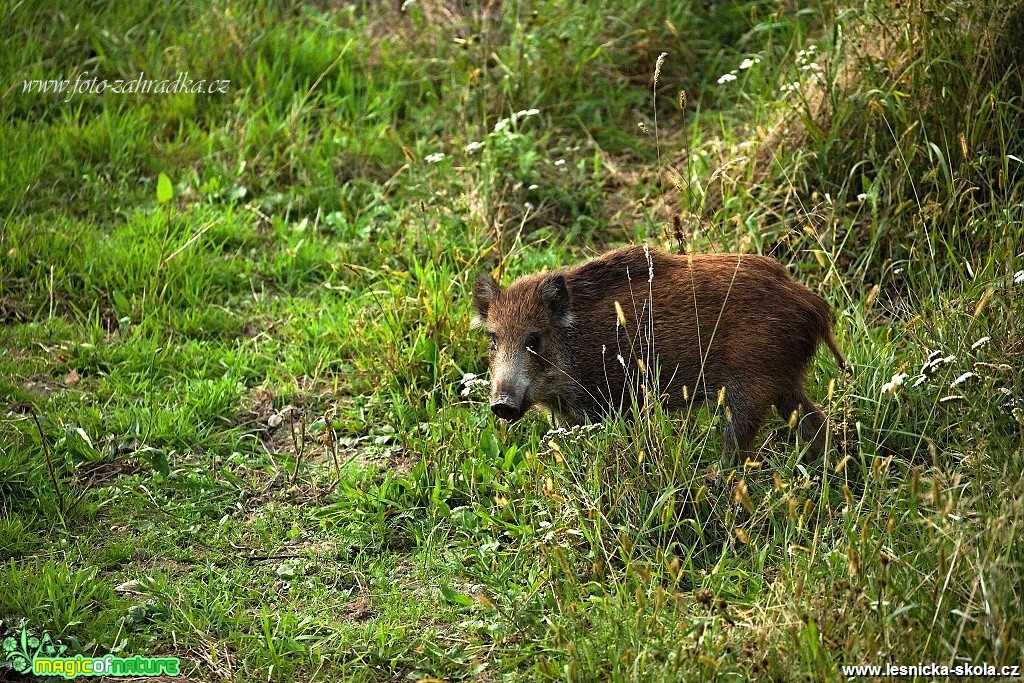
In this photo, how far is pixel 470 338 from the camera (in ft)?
19.0

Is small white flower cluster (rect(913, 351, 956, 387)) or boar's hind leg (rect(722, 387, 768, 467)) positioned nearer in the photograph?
small white flower cluster (rect(913, 351, 956, 387))

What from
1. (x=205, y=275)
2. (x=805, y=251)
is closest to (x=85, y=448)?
(x=205, y=275)

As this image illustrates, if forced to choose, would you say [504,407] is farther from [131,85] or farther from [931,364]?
[131,85]

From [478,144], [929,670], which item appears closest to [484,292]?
[478,144]

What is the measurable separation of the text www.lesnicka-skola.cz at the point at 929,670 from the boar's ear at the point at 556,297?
2.19 meters

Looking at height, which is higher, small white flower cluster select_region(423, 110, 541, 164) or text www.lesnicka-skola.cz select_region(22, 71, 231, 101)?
small white flower cluster select_region(423, 110, 541, 164)

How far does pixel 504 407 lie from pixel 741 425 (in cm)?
100

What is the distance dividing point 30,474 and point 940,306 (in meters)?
4.13

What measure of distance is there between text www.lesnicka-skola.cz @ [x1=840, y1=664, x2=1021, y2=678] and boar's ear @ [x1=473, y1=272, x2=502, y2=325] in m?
2.51

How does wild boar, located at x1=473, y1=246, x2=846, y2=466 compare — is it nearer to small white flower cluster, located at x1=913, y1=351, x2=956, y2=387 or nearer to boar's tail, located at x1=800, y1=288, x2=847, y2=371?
boar's tail, located at x1=800, y1=288, x2=847, y2=371

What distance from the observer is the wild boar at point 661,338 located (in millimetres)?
4883

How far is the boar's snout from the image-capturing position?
16.5 ft

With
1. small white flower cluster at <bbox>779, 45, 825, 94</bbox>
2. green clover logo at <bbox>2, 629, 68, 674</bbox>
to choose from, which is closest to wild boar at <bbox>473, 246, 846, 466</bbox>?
small white flower cluster at <bbox>779, 45, 825, 94</bbox>

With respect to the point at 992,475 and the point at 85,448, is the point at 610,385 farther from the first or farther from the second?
the point at 85,448
